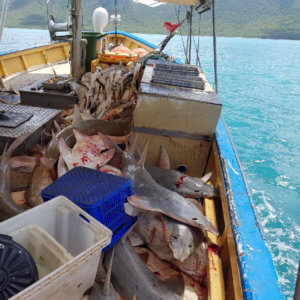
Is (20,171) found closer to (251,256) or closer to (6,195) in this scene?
(6,195)

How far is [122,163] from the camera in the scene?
2.99 m

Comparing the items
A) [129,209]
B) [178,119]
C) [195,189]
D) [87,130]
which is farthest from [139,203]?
[87,130]

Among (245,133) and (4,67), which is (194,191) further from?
(245,133)

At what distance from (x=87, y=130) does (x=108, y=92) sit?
1.43 metres

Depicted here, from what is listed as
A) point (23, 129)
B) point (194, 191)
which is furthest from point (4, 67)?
point (194, 191)

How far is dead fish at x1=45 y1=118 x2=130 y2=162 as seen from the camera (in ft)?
10.4

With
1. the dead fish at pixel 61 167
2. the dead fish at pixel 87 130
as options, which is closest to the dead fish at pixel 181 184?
the dead fish at pixel 61 167

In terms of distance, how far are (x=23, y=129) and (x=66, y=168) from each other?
0.91 metres

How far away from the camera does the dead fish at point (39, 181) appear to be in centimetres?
272

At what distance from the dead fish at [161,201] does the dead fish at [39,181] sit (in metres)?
→ 0.85

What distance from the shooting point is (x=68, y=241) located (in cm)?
184

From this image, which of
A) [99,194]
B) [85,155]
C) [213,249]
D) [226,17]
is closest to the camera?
[99,194]

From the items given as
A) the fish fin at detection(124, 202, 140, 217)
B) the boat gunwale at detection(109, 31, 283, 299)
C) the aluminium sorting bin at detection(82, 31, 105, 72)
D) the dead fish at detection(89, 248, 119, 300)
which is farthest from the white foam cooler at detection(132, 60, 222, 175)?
the aluminium sorting bin at detection(82, 31, 105, 72)

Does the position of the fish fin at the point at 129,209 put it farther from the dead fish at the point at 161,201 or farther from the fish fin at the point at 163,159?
the fish fin at the point at 163,159
